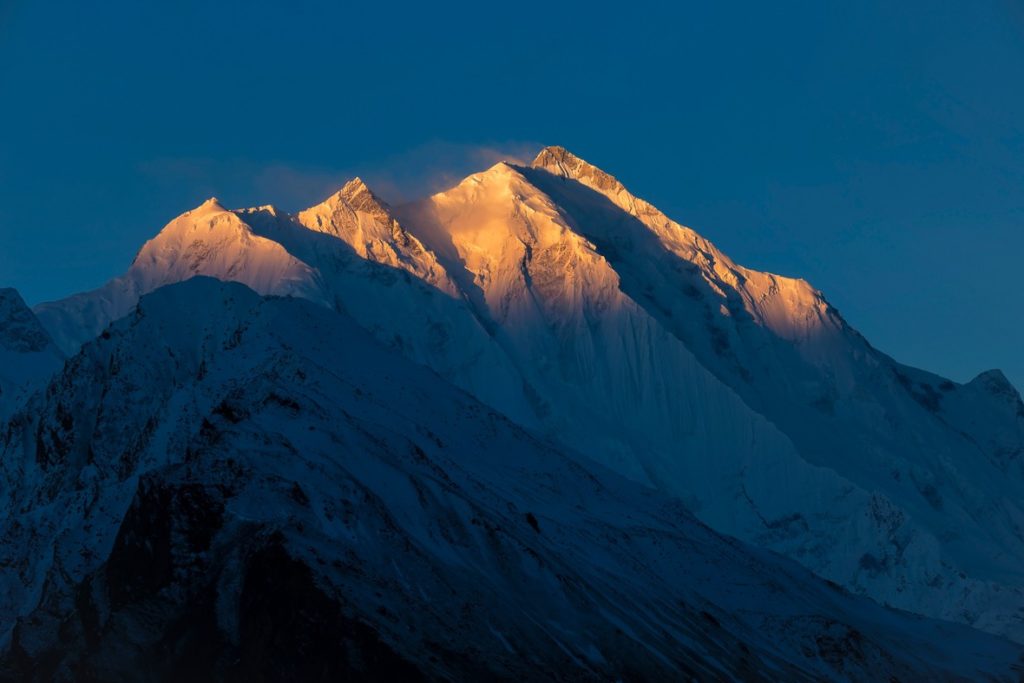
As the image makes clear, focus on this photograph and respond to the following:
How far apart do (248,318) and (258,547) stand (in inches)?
2183

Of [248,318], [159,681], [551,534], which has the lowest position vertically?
[159,681]

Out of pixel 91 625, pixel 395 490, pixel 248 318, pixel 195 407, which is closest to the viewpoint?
pixel 91 625

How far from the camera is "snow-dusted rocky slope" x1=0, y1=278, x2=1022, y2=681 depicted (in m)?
121

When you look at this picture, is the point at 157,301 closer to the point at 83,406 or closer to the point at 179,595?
the point at 83,406

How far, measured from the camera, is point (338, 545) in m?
126

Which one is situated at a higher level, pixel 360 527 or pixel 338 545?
pixel 360 527

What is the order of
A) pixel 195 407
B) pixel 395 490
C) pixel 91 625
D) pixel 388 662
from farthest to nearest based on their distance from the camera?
pixel 195 407 → pixel 395 490 → pixel 91 625 → pixel 388 662

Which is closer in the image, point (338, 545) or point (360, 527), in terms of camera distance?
point (338, 545)

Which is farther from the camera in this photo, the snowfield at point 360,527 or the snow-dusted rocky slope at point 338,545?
the snowfield at point 360,527

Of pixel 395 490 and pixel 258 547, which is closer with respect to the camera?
pixel 258 547

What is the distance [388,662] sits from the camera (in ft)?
382

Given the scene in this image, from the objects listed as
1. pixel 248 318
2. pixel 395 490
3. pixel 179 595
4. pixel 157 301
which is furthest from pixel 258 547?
pixel 157 301

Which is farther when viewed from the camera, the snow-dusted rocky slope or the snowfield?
the snowfield

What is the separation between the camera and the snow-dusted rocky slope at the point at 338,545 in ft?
397
